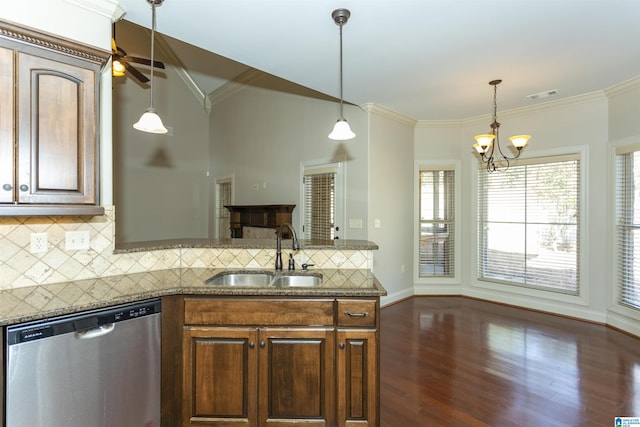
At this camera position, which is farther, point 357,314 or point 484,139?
point 484,139

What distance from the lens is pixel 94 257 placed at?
2037mm

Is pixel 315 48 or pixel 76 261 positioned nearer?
pixel 76 261

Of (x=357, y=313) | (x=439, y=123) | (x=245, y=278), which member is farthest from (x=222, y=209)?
(x=357, y=313)

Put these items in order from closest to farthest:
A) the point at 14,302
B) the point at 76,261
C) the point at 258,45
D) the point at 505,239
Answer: the point at 14,302 → the point at 76,261 → the point at 258,45 → the point at 505,239

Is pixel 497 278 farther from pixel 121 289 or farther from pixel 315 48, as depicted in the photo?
pixel 121 289

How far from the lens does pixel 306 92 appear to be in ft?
15.6

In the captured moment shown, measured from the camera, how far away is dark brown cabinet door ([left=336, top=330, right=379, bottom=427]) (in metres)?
1.81

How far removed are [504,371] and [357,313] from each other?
68.8 inches

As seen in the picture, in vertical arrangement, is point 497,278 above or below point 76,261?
below

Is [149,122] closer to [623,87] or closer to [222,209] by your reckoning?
[623,87]

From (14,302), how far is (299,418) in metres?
1.59

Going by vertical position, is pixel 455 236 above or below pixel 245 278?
above

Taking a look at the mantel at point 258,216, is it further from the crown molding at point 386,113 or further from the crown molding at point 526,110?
the crown molding at point 526,110

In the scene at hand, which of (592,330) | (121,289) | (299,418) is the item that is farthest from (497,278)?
(121,289)
